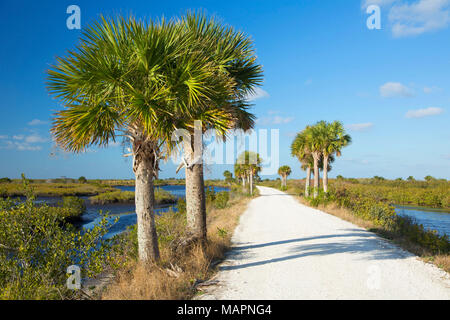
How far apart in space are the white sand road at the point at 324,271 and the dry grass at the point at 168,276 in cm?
41

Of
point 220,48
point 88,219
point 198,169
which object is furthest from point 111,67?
point 88,219

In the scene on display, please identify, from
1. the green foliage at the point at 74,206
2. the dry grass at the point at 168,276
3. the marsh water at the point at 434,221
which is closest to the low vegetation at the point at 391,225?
the marsh water at the point at 434,221

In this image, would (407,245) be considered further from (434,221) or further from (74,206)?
(74,206)

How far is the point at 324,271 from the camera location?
6137 millimetres

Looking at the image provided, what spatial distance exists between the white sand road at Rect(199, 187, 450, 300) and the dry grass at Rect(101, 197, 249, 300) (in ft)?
1.35

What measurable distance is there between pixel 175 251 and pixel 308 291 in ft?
11.3

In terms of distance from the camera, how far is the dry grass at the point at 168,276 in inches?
179

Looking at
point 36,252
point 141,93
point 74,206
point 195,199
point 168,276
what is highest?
point 141,93

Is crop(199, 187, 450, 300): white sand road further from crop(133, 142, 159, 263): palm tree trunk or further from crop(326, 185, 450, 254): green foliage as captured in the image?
crop(133, 142, 159, 263): palm tree trunk

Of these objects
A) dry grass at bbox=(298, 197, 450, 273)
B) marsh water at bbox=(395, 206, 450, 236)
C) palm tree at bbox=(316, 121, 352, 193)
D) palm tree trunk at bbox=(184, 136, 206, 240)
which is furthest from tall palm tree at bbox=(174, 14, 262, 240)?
palm tree at bbox=(316, 121, 352, 193)

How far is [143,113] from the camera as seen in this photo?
191 inches

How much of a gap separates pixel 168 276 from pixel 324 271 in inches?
142

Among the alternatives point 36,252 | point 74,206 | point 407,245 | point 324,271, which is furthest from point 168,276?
point 74,206
